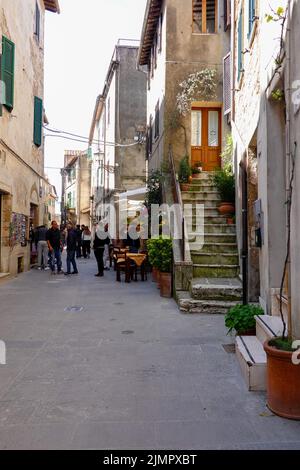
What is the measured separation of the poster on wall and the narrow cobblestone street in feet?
18.4

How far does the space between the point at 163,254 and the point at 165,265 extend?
9.7 inches

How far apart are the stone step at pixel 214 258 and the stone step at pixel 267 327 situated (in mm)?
4130

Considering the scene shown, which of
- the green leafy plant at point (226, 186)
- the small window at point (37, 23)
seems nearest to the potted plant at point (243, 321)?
the green leafy plant at point (226, 186)

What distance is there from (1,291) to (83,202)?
30316 millimetres

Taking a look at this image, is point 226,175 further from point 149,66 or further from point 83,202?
point 83,202

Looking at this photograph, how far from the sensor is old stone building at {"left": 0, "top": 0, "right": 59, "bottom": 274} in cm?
1191

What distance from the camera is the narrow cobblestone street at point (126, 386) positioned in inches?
131

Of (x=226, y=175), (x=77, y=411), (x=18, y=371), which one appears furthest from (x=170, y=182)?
(x=77, y=411)

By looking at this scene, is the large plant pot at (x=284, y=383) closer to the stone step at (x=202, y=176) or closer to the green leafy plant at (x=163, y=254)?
the green leafy plant at (x=163, y=254)

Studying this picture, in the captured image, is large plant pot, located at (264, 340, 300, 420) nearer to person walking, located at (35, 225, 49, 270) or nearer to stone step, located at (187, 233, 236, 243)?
stone step, located at (187, 233, 236, 243)

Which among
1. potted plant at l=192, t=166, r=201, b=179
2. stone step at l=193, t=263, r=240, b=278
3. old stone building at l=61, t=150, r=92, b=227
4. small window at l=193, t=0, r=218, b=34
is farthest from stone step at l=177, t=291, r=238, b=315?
old stone building at l=61, t=150, r=92, b=227

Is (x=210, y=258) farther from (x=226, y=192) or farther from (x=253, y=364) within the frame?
(x=253, y=364)

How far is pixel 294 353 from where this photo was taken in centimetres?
353

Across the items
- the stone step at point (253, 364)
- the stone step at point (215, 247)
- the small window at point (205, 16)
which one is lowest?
the stone step at point (253, 364)
